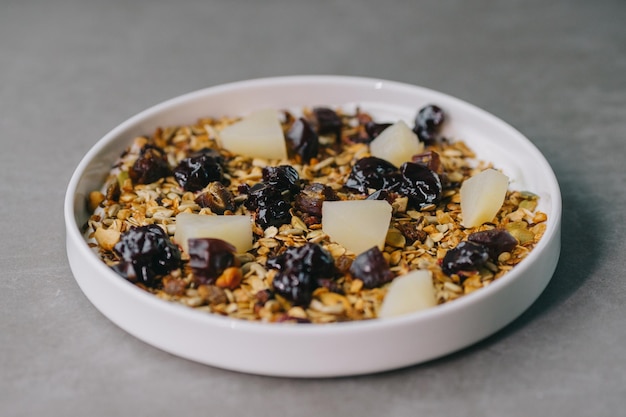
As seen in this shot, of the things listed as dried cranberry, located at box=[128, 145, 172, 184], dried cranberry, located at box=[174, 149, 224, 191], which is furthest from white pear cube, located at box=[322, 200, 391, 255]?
dried cranberry, located at box=[128, 145, 172, 184]

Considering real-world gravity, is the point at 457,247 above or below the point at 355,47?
above

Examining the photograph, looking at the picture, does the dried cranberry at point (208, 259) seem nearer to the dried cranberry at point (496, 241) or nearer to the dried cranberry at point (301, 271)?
the dried cranberry at point (301, 271)

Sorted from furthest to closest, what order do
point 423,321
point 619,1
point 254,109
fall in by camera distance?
1. point 619,1
2. point 254,109
3. point 423,321

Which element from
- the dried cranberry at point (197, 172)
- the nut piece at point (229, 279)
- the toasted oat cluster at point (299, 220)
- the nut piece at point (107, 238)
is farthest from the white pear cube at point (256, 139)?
the nut piece at point (229, 279)

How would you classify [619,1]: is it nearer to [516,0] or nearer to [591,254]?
[516,0]

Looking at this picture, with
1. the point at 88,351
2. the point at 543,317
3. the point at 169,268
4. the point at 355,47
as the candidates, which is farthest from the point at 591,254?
the point at 355,47

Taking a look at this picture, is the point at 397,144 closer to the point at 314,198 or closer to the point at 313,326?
the point at 314,198

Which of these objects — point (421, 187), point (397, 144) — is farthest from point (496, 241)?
point (397, 144)
